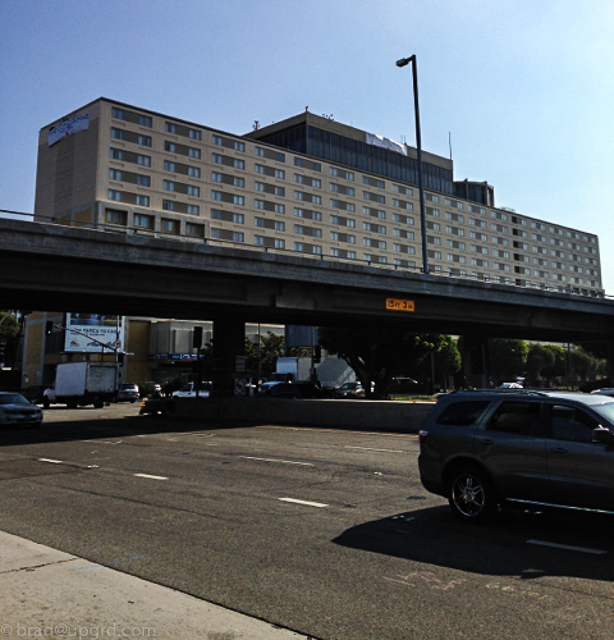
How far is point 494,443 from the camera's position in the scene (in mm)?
7422

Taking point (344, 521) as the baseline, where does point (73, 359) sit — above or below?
above

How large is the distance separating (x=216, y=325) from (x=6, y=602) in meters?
28.8

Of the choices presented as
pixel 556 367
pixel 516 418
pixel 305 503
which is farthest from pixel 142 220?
pixel 516 418

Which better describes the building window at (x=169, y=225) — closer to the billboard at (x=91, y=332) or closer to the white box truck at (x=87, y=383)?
the billboard at (x=91, y=332)

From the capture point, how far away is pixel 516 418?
24.4 feet

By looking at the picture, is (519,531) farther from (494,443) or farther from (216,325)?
(216,325)

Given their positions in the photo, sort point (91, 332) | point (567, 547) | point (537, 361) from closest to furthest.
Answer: point (567, 547) → point (91, 332) → point (537, 361)

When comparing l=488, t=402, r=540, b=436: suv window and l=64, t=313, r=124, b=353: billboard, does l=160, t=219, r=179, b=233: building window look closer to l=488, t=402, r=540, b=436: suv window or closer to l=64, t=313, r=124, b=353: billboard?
l=64, t=313, r=124, b=353: billboard

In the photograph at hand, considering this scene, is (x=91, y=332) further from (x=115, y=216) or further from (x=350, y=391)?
(x=350, y=391)

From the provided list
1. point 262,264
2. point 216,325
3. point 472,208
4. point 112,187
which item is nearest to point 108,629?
point 262,264

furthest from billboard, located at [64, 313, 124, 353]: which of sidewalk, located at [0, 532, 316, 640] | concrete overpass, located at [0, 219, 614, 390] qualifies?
sidewalk, located at [0, 532, 316, 640]

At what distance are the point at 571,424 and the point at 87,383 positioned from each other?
44035mm

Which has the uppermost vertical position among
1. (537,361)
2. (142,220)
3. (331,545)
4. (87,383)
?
(142,220)

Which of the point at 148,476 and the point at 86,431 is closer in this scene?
the point at 148,476
